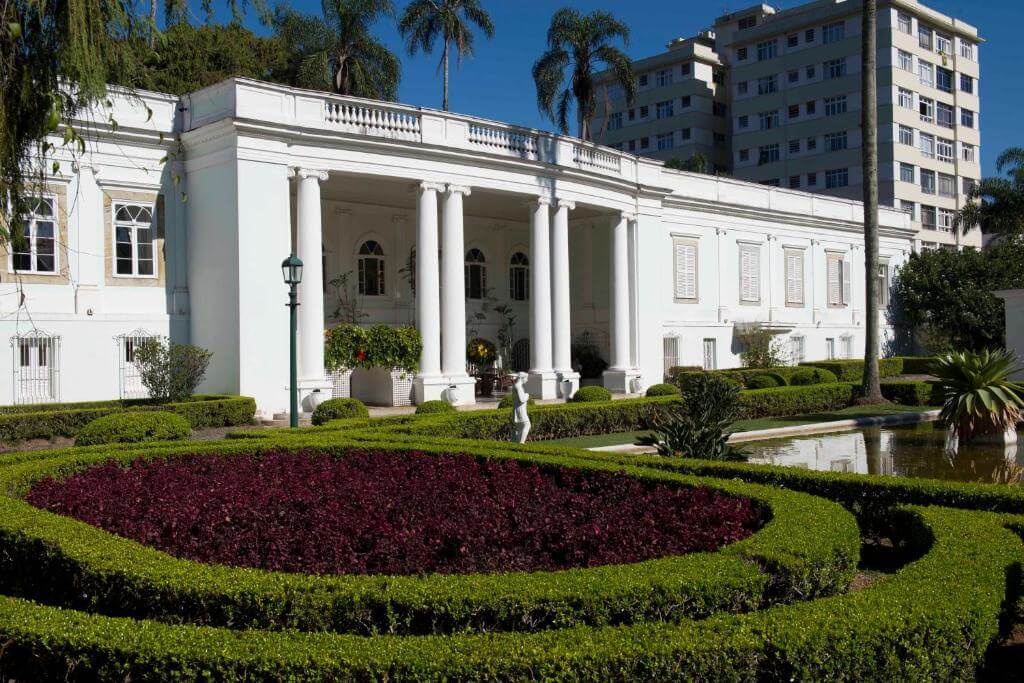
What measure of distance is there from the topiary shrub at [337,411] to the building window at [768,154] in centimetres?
5463

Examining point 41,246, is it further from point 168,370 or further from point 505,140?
point 505,140

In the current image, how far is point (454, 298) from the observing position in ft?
80.0

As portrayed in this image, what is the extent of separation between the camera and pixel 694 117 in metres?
72.7

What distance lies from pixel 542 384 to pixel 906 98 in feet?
147

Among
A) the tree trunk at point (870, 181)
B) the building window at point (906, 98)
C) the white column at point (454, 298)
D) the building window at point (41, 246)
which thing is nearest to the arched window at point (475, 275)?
the white column at point (454, 298)

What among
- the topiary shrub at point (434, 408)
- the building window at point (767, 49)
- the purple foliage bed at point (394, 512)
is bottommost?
the purple foliage bed at point (394, 512)

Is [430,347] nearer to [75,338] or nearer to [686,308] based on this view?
[75,338]

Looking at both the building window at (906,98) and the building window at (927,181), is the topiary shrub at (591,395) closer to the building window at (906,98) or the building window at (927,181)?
the building window at (906,98)

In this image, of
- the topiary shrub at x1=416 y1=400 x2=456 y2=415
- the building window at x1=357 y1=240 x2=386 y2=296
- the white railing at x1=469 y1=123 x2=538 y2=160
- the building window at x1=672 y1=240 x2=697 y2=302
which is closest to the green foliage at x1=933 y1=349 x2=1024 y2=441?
the topiary shrub at x1=416 y1=400 x2=456 y2=415

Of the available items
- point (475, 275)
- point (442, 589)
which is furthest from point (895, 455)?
point (475, 275)

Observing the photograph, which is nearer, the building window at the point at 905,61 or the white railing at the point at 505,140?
the white railing at the point at 505,140

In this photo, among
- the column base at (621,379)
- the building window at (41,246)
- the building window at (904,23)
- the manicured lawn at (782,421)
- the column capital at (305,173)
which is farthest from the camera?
the building window at (904,23)

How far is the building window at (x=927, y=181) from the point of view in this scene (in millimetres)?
60906

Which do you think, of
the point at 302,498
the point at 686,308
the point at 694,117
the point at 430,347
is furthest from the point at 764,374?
the point at 694,117
